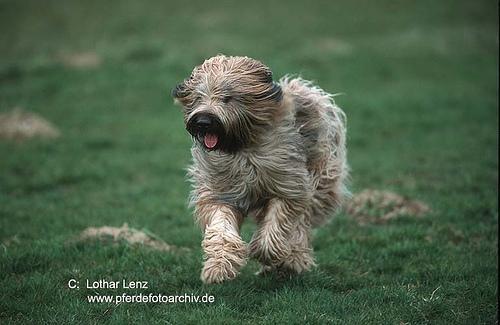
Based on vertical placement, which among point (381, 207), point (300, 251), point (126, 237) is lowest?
point (300, 251)

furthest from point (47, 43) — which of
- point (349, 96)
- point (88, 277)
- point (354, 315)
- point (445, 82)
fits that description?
point (354, 315)

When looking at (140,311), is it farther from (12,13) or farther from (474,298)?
(12,13)

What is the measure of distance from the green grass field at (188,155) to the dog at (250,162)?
1.35 feet

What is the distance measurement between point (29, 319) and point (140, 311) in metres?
0.86

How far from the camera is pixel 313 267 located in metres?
6.64

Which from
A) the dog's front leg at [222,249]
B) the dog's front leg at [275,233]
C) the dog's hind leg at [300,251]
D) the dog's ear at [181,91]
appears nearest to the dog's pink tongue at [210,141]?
the dog's ear at [181,91]

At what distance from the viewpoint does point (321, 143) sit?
6.64 m

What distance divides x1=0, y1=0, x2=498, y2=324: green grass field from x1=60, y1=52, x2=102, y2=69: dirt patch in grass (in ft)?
0.68

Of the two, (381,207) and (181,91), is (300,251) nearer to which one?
(181,91)

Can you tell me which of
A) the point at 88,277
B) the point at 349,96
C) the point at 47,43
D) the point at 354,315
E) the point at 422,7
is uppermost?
the point at 422,7

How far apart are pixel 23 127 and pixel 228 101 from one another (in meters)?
9.51

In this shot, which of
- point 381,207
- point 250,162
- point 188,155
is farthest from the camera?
point 188,155

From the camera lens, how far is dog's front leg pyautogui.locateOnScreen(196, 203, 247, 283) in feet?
18.0

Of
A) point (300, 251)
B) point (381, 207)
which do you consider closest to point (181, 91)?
point (300, 251)
